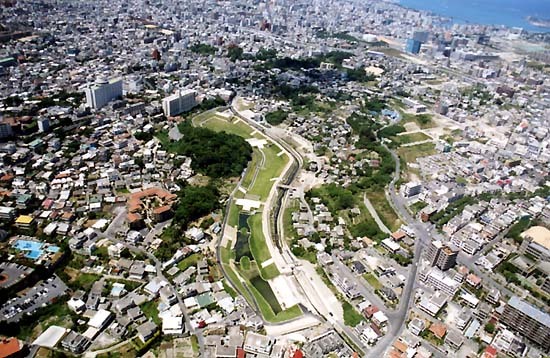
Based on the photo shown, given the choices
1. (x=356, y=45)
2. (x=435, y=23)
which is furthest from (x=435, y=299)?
(x=435, y=23)

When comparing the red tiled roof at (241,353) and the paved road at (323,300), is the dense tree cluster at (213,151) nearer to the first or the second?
the paved road at (323,300)

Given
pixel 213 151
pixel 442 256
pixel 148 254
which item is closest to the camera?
pixel 442 256

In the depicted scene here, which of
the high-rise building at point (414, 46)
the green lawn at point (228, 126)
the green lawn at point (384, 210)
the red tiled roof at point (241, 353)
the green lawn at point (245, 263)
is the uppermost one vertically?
the high-rise building at point (414, 46)

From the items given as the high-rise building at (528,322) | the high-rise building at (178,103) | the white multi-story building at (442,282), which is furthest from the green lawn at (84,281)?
the high-rise building at (178,103)

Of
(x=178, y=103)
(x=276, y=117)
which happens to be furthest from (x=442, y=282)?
(x=178, y=103)

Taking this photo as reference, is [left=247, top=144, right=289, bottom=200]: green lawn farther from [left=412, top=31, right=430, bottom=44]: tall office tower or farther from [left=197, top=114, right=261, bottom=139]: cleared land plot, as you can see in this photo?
[left=412, top=31, right=430, bottom=44]: tall office tower

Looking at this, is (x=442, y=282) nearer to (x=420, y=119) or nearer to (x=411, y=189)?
(x=411, y=189)
